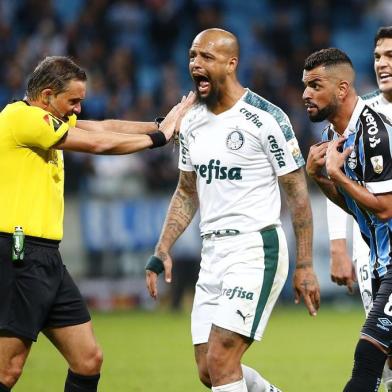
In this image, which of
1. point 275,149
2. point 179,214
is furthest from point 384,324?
point 179,214

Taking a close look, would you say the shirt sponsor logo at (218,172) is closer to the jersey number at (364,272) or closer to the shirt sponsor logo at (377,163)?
the shirt sponsor logo at (377,163)

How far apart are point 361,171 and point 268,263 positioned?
0.83 meters

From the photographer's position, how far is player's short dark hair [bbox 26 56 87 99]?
6.86 metres

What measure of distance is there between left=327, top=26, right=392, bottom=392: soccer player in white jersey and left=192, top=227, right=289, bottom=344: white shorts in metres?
1.10

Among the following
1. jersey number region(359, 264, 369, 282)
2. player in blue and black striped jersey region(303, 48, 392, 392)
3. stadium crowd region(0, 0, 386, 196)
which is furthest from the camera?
stadium crowd region(0, 0, 386, 196)

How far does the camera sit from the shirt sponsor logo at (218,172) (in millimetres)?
6738

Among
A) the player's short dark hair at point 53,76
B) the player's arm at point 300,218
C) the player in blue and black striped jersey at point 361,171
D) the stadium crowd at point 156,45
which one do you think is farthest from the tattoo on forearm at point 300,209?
Result: the stadium crowd at point 156,45

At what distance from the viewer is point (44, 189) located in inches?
267

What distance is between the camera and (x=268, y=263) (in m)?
6.70

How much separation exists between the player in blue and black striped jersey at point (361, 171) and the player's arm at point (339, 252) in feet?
2.37

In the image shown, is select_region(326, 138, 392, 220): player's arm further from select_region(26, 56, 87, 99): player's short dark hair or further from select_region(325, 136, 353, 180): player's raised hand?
select_region(26, 56, 87, 99): player's short dark hair

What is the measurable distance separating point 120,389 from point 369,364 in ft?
11.3

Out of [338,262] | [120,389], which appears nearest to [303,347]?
[120,389]

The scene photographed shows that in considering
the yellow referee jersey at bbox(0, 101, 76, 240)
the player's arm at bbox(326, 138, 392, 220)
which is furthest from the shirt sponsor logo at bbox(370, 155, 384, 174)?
the yellow referee jersey at bbox(0, 101, 76, 240)
